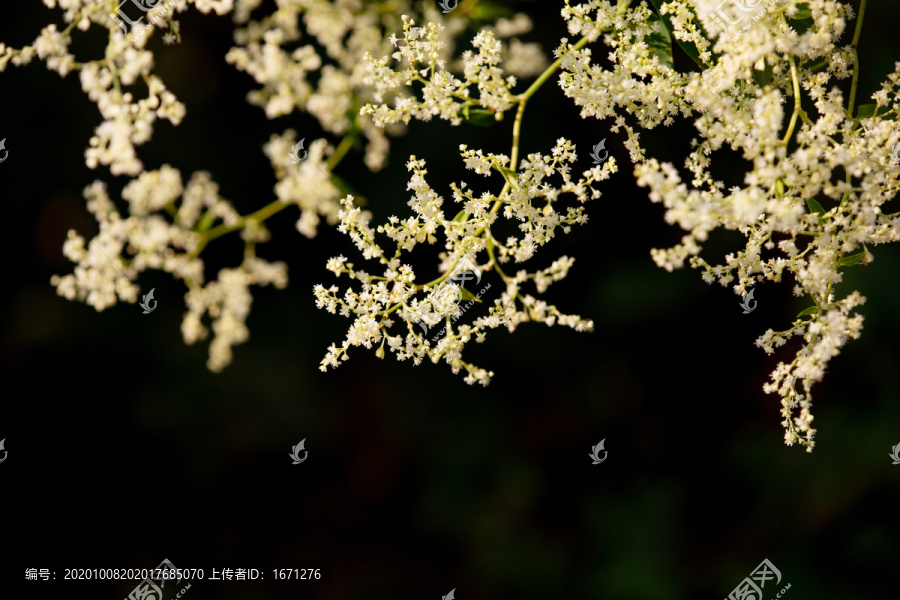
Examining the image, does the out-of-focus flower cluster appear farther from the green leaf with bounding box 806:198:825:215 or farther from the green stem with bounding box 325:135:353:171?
the green stem with bounding box 325:135:353:171

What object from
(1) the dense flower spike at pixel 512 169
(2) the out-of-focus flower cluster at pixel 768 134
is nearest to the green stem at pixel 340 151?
(1) the dense flower spike at pixel 512 169

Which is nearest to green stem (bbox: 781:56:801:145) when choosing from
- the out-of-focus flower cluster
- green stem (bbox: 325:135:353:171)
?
the out-of-focus flower cluster

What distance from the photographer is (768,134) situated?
454mm

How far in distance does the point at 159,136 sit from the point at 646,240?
86 cm

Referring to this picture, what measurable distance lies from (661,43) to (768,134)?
0.16 metres

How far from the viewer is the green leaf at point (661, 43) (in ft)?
1.83

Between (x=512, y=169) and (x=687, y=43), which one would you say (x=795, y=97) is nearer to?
(x=687, y=43)

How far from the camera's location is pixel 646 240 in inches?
46.5

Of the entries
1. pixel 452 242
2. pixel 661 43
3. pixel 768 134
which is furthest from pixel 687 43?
pixel 452 242

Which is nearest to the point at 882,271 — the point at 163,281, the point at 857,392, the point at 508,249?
the point at 857,392

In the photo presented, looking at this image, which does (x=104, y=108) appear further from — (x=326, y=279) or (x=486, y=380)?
(x=326, y=279)

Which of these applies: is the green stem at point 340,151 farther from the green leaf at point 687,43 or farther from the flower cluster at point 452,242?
the green leaf at point 687,43

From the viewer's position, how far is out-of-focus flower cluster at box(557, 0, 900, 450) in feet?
1.50

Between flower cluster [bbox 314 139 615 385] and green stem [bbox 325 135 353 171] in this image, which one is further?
green stem [bbox 325 135 353 171]
